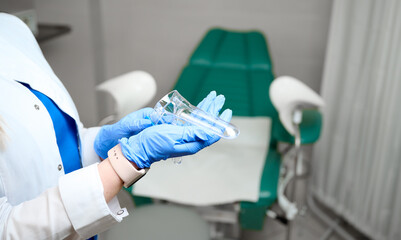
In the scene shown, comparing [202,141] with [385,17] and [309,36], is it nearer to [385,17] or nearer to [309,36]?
[385,17]

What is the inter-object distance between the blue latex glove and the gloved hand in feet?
0.34

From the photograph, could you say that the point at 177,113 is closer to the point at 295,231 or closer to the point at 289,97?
the point at 289,97

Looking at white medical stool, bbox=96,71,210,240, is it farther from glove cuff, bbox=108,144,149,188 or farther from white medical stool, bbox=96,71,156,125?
glove cuff, bbox=108,144,149,188

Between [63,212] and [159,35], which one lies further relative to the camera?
[159,35]

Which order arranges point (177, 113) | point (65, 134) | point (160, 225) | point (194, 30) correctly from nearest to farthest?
point (177, 113)
point (65, 134)
point (160, 225)
point (194, 30)

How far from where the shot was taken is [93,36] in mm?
2791

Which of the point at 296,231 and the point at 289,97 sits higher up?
the point at 289,97

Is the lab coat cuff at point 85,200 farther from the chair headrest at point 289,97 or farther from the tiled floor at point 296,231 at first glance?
the tiled floor at point 296,231

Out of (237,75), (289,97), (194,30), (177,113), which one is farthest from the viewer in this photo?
(194,30)

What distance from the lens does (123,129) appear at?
104 centimetres

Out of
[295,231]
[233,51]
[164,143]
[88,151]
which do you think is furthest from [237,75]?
[164,143]

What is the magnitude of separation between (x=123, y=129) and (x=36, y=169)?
0.75 feet

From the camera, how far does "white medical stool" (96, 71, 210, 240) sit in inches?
64.6

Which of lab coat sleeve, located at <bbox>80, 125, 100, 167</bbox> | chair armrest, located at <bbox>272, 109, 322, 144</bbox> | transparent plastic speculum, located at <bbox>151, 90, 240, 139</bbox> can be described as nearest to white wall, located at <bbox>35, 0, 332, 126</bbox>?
chair armrest, located at <bbox>272, 109, 322, 144</bbox>
